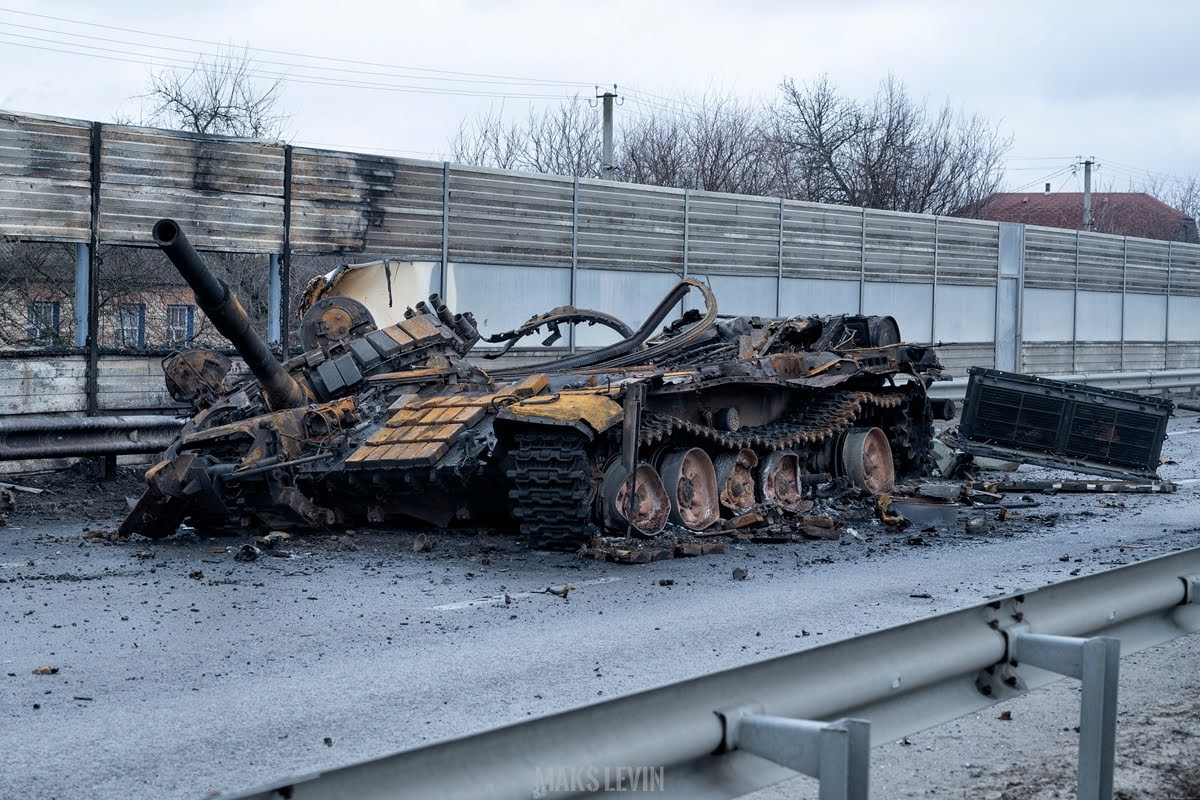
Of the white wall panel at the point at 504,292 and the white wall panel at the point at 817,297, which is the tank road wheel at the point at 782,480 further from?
the white wall panel at the point at 817,297

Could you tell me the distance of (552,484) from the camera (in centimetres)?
1118

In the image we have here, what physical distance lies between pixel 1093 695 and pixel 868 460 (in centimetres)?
1194

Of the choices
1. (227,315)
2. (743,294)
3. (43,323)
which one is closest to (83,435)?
(227,315)

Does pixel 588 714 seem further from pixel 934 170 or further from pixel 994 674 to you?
pixel 934 170

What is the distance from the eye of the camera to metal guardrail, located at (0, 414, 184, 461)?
586 inches

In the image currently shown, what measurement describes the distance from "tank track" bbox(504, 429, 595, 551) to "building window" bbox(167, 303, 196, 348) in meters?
13.8

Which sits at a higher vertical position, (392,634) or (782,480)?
A: (782,480)

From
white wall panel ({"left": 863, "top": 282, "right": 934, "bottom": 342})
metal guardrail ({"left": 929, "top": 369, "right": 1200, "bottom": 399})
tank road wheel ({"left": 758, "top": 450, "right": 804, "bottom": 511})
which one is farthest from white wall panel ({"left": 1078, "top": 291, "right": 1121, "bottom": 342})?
tank road wheel ({"left": 758, "top": 450, "right": 804, "bottom": 511})

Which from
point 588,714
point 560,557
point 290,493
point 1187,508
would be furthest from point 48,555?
point 1187,508

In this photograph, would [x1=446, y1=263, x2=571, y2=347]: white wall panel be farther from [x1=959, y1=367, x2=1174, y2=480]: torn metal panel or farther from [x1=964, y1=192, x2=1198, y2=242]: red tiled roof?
[x1=964, y1=192, x2=1198, y2=242]: red tiled roof

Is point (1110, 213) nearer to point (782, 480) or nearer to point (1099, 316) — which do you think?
point (1099, 316)

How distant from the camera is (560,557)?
11359 millimetres

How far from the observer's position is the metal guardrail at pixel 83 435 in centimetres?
1489

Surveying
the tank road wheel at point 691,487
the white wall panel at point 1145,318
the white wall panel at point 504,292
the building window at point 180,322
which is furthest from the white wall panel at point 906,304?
the tank road wheel at point 691,487
